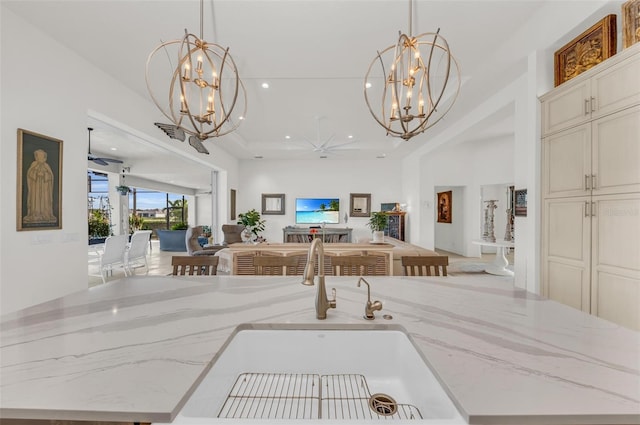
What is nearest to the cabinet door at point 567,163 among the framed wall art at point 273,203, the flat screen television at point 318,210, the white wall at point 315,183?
the white wall at point 315,183

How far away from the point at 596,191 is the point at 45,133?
448 cm

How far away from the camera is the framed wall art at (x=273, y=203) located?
7.90 metres

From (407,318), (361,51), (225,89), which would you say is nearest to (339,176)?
(225,89)

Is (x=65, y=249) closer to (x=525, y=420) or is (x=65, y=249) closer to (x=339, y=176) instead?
(x=525, y=420)

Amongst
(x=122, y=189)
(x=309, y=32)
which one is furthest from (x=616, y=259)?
(x=122, y=189)

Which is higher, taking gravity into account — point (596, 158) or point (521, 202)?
point (596, 158)

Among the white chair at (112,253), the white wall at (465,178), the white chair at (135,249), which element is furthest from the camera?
the white wall at (465,178)

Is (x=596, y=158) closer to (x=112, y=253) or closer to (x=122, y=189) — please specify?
(x=112, y=253)

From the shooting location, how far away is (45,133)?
2438 mm

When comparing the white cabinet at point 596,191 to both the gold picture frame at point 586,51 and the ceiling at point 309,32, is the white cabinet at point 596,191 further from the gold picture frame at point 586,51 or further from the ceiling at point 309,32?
the ceiling at point 309,32

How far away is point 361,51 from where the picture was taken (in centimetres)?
278

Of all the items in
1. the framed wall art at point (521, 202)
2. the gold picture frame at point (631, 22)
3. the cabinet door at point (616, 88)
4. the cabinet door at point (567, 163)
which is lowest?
the framed wall art at point (521, 202)

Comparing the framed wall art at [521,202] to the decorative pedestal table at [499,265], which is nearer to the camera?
the framed wall art at [521,202]

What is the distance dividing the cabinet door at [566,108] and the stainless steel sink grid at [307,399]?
2517 mm
